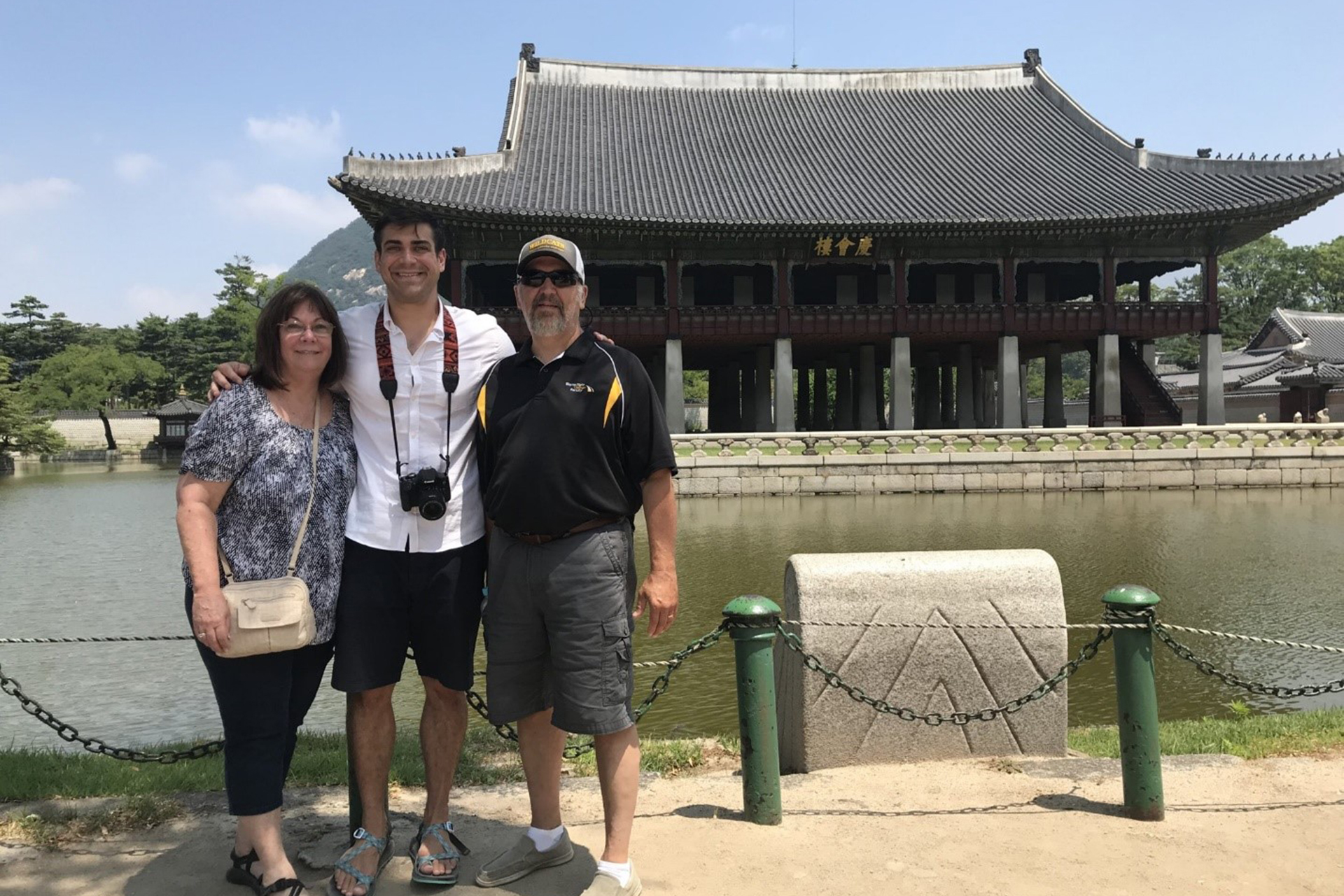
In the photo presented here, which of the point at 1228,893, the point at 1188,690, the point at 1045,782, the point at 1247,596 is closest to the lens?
the point at 1228,893

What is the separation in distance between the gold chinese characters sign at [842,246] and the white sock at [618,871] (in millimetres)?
23870

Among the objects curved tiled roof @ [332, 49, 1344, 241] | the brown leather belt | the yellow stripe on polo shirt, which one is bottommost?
the brown leather belt

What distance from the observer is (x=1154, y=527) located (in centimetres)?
1481

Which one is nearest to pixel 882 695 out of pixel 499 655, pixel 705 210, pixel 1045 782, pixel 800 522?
pixel 1045 782

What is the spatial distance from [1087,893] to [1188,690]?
4204 millimetres

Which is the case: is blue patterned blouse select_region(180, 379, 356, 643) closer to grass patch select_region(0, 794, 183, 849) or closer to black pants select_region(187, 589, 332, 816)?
black pants select_region(187, 589, 332, 816)

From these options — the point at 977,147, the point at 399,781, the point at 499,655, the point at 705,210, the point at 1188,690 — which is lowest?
the point at 1188,690

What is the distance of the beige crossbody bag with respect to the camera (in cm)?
285

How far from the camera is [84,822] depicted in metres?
3.62

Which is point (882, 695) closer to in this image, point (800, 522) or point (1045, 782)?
point (1045, 782)

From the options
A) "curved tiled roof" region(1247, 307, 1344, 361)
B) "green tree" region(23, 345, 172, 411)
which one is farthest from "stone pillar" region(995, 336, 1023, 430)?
"green tree" region(23, 345, 172, 411)

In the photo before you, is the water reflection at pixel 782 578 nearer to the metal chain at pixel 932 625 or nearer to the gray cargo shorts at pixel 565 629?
the metal chain at pixel 932 625

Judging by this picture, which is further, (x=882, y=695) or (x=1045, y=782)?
(x=882, y=695)

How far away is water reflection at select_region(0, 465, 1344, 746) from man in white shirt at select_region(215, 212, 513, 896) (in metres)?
2.79
